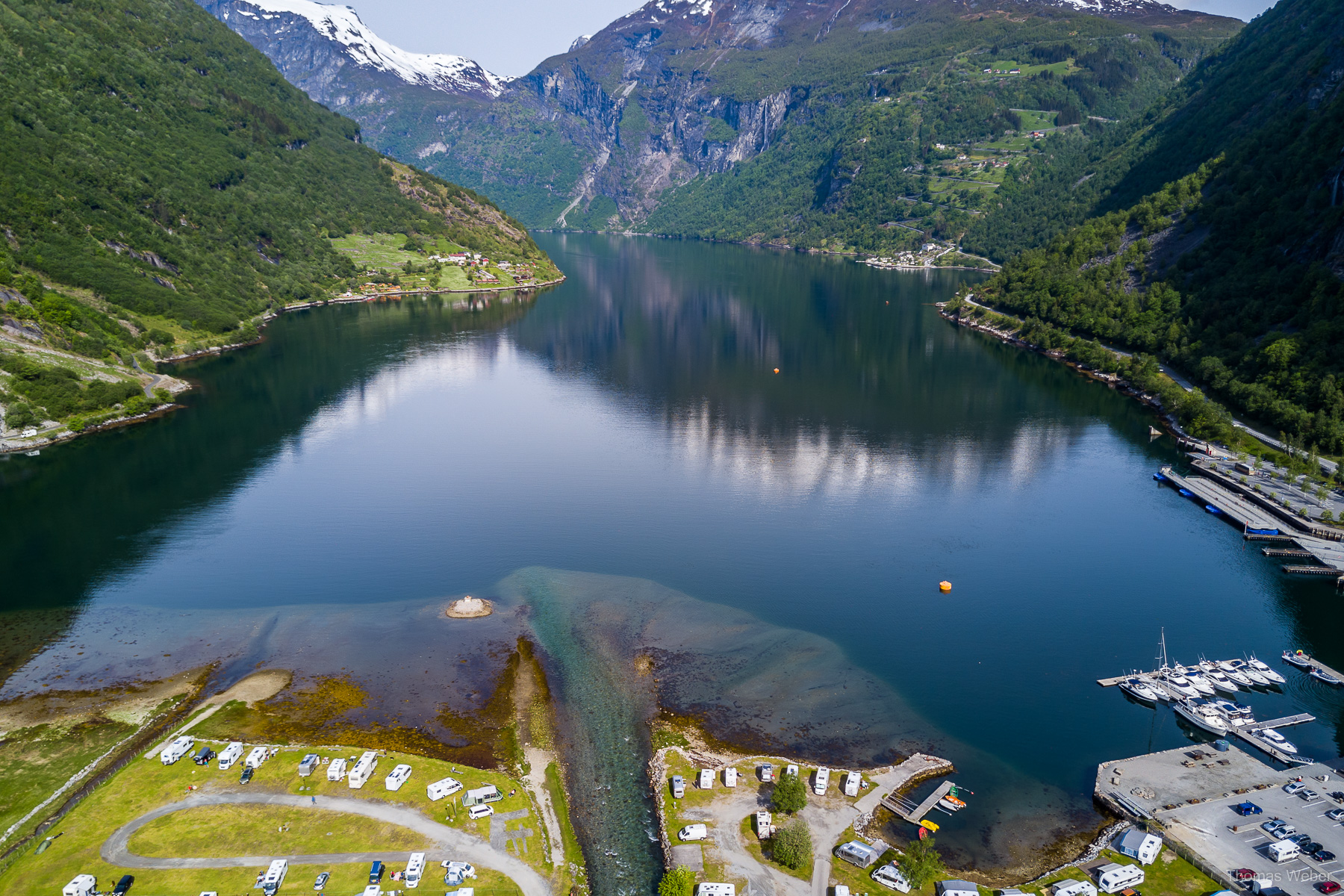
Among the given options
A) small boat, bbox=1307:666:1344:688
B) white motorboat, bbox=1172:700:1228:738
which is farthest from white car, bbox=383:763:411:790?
small boat, bbox=1307:666:1344:688

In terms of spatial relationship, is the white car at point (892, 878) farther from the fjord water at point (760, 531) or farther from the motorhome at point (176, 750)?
the motorhome at point (176, 750)

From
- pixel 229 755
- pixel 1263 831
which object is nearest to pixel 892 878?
pixel 1263 831

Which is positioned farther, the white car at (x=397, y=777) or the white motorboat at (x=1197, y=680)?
the white motorboat at (x=1197, y=680)

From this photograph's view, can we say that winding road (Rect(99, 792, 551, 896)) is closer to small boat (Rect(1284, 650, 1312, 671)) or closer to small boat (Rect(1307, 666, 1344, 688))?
small boat (Rect(1307, 666, 1344, 688))

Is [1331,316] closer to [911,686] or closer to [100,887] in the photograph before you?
[911,686]

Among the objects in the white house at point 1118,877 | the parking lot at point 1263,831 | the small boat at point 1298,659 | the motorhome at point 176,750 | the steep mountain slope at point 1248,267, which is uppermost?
the steep mountain slope at point 1248,267

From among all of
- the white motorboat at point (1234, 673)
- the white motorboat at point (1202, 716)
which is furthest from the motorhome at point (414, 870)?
the white motorboat at point (1234, 673)

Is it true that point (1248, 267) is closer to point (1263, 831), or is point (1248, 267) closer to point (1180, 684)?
point (1180, 684)

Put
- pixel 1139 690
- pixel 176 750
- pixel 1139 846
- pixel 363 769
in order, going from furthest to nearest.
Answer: pixel 1139 690 < pixel 176 750 < pixel 363 769 < pixel 1139 846

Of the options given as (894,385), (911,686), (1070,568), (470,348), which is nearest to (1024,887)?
(911,686)
